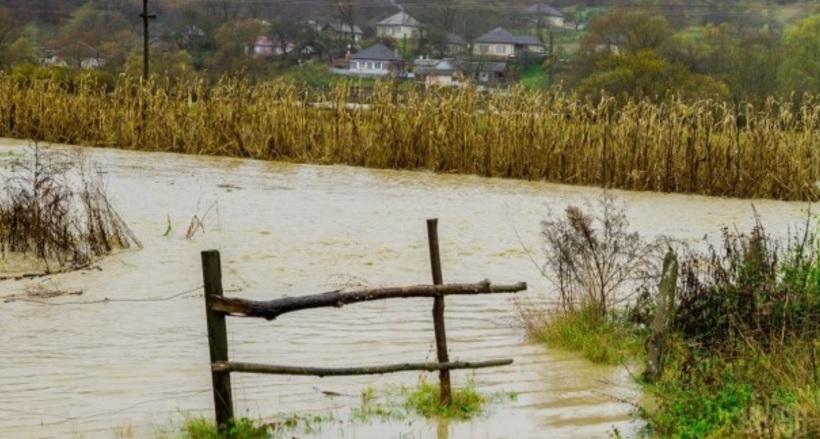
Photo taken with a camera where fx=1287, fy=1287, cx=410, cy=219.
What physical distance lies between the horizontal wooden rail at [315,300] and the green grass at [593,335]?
1778 millimetres

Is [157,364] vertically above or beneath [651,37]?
beneath

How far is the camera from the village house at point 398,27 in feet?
322

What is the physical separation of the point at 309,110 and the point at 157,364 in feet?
51.3

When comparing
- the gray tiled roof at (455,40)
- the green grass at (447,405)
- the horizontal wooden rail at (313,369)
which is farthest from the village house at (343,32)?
the horizontal wooden rail at (313,369)

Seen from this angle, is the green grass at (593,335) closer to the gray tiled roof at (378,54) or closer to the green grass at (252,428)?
the green grass at (252,428)

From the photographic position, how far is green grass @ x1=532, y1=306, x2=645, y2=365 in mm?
9227

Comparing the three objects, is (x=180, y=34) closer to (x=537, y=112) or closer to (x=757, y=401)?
(x=537, y=112)

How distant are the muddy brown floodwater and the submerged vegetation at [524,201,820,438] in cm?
31

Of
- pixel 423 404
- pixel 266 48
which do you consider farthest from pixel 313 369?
pixel 266 48

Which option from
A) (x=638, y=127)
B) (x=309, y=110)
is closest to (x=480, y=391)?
(x=638, y=127)

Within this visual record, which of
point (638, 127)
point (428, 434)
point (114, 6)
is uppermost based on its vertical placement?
point (114, 6)

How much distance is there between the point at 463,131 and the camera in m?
22.9

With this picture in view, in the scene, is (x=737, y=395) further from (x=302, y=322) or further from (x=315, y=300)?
(x=302, y=322)

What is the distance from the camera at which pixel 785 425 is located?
652 cm
